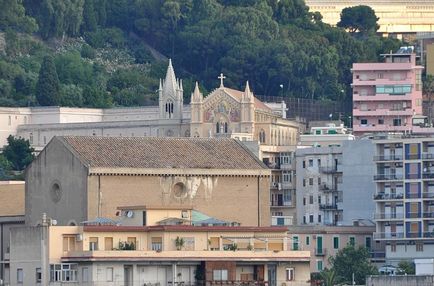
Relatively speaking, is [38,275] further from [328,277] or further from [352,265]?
[352,265]

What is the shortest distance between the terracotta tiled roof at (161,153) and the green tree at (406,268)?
6856 millimetres

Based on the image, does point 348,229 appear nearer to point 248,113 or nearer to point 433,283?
point 433,283

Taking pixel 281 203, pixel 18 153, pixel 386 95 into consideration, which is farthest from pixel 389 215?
pixel 18 153

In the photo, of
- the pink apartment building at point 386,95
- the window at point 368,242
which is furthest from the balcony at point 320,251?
the pink apartment building at point 386,95

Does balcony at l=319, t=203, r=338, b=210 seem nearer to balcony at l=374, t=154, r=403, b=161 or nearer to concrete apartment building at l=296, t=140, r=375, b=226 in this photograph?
concrete apartment building at l=296, t=140, r=375, b=226

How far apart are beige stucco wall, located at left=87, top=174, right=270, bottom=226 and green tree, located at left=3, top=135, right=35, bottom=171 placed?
232 feet

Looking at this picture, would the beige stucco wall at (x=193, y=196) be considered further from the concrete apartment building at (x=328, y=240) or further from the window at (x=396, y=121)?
the window at (x=396, y=121)

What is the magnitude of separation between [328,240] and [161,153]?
52.2 ft

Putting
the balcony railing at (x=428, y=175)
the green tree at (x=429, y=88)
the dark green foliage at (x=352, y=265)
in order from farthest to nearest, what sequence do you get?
1. the green tree at (x=429, y=88)
2. the balcony railing at (x=428, y=175)
3. the dark green foliage at (x=352, y=265)

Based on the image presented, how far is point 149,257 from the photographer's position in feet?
322

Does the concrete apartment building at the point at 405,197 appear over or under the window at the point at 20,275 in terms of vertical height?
over

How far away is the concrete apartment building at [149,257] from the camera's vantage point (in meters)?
98.0

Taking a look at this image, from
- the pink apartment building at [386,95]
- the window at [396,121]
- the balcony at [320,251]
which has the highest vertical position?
the pink apartment building at [386,95]

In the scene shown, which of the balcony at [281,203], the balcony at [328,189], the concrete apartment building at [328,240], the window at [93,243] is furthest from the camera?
the balcony at [281,203]
